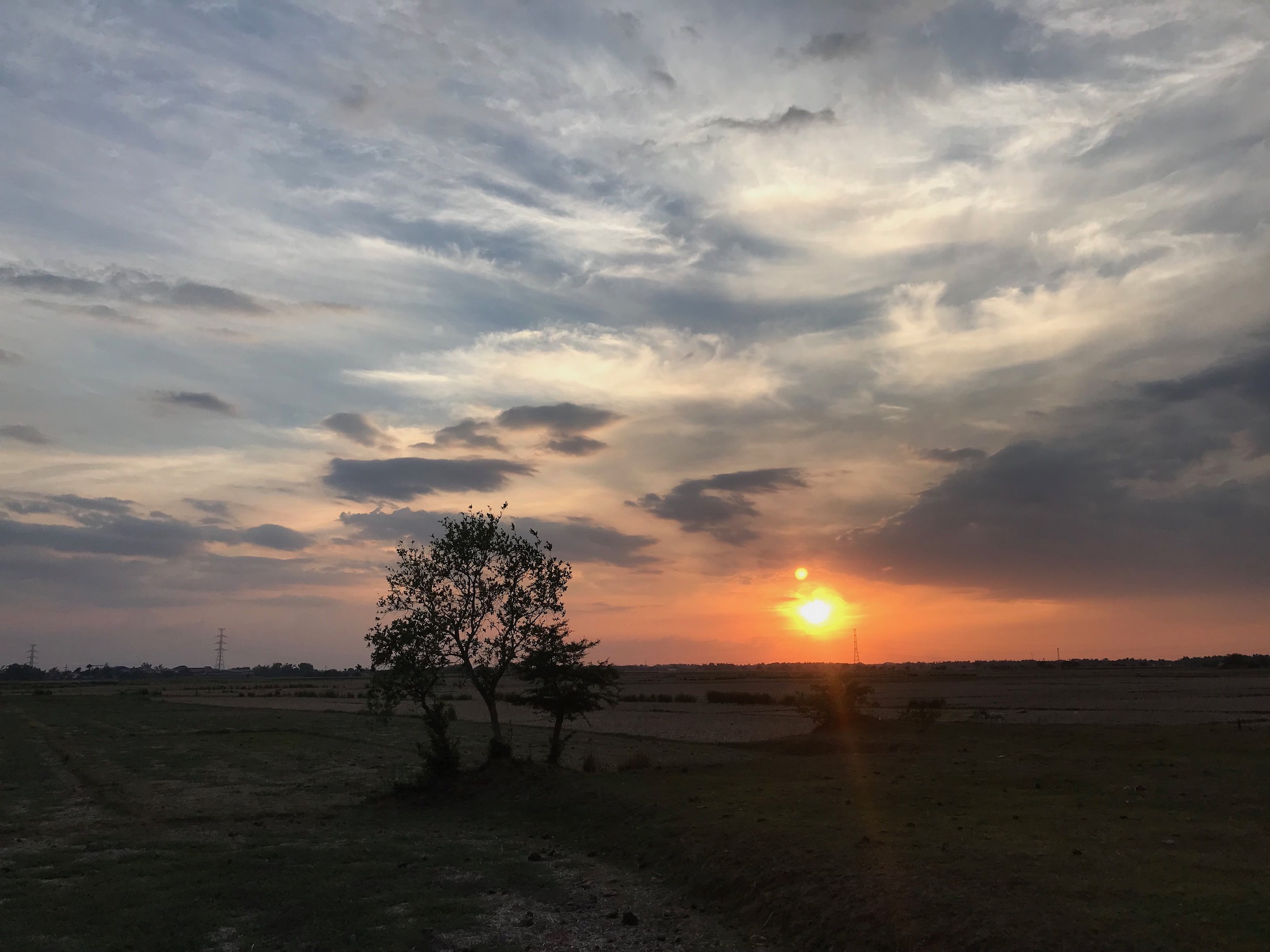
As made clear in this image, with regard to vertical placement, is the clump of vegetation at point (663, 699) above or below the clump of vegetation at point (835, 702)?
below

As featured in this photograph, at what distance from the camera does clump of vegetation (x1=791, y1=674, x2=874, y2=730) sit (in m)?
49.1

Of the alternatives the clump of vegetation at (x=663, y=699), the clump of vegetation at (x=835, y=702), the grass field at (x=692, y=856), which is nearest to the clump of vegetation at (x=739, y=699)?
the clump of vegetation at (x=663, y=699)

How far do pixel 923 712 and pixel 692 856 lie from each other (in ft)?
133

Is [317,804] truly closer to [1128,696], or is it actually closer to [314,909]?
[314,909]

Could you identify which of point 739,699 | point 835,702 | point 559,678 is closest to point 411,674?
point 559,678

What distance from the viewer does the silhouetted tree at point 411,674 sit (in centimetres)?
3172

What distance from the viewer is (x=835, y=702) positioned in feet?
164

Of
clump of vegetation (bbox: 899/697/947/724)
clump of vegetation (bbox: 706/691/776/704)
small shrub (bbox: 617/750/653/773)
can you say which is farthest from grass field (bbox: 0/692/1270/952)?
clump of vegetation (bbox: 706/691/776/704)

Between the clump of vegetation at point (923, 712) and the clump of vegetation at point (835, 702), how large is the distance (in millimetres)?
3671

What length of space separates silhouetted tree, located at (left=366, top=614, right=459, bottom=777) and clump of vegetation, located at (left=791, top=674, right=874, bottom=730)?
80.2ft

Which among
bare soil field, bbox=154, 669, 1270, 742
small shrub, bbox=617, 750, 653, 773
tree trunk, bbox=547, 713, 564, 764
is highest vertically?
tree trunk, bbox=547, 713, 564, 764

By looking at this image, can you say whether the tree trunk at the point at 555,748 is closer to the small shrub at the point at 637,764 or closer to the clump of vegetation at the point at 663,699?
the small shrub at the point at 637,764

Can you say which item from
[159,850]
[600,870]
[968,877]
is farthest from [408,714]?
[968,877]

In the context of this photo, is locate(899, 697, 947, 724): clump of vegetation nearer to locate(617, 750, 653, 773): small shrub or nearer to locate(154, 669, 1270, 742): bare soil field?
locate(154, 669, 1270, 742): bare soil field
